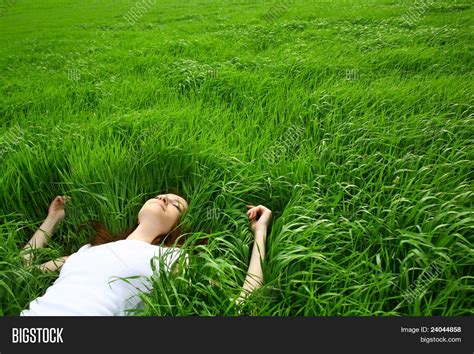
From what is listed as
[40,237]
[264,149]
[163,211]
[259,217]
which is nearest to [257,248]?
[259,217]

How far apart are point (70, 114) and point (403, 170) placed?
2286 millimetres

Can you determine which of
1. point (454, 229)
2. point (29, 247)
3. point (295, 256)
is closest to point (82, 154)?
point (29, 247)

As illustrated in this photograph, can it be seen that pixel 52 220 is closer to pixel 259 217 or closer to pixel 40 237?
pixel 40 237

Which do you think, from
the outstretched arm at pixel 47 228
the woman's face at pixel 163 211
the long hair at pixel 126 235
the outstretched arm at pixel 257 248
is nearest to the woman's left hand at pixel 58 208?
the outstretched arm at pixel 47 228

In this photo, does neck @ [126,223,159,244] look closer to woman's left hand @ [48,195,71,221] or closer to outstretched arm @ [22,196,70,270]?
outstretched arm @ [22,196,70,270]

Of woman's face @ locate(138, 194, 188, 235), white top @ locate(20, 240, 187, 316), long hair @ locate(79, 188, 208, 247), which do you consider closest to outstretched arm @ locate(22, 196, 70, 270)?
long hair @ locate(79, 188, 208, 247)

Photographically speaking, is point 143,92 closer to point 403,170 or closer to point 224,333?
point 403,170

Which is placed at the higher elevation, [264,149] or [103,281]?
[264,149]

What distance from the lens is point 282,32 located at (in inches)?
181

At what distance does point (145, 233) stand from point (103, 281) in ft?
1.23

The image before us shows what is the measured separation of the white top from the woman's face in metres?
0.18

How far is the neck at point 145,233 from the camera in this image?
1.82m

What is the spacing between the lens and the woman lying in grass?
142 cm

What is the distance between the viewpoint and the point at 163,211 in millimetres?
1917
